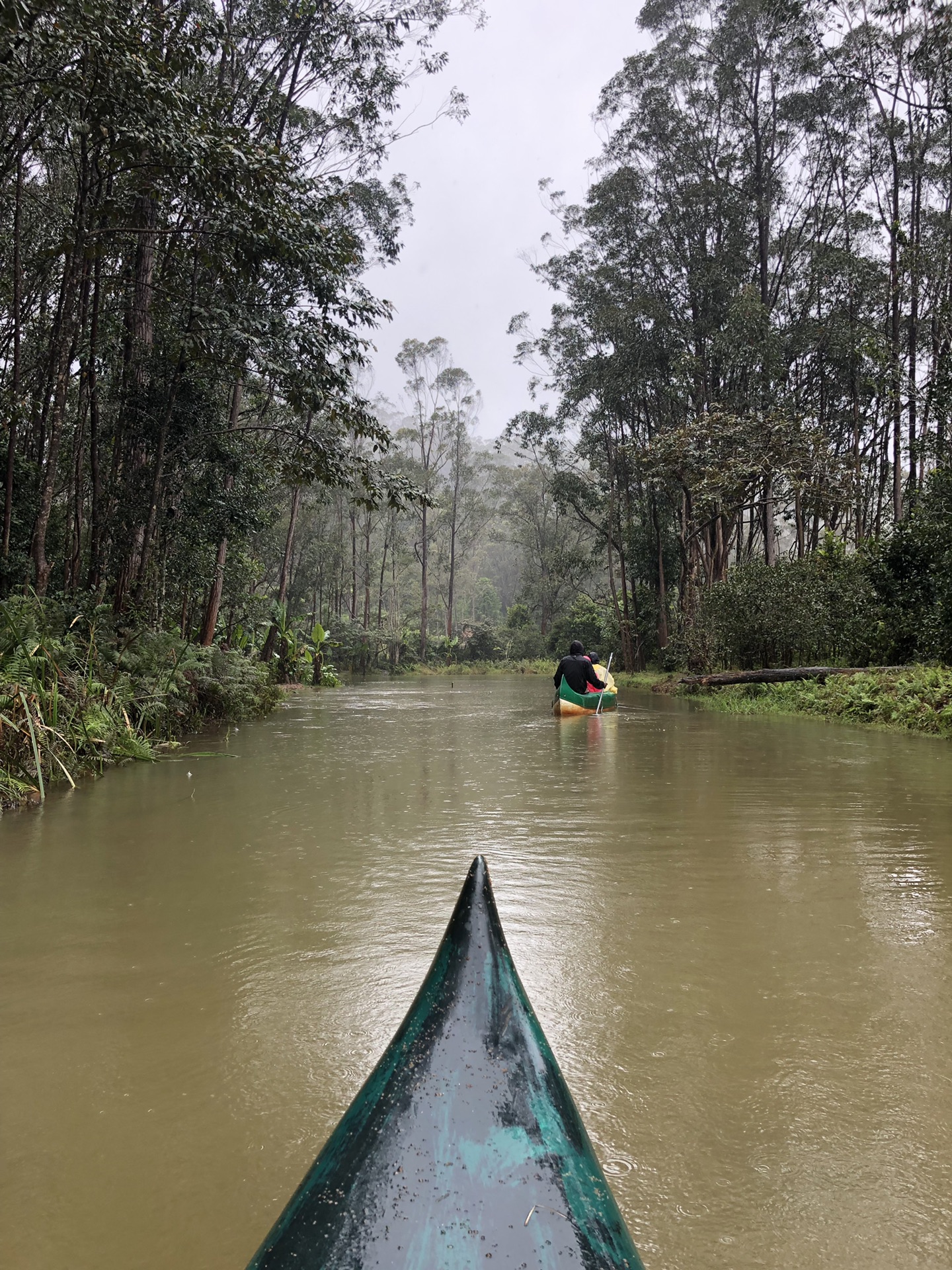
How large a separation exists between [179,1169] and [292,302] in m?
9.78

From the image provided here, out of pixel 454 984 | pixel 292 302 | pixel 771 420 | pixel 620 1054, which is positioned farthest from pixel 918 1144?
pixel 771 420

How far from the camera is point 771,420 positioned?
14883 millimetres

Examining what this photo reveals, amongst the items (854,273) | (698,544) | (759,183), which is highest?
(759,183)

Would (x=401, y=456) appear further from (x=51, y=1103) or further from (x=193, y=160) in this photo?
(x=51, y=1103)

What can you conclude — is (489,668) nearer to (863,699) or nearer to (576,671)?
(576,671)

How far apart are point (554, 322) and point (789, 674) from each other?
15618 mm

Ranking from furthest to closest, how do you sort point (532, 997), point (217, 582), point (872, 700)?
point (217, 582)
point (872, 700)
point (532, 997)

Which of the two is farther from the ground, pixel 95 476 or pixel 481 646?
pixel 95 476

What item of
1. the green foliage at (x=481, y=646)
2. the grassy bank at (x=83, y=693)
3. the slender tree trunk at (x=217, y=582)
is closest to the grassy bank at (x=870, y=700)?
the grassy bank at (x=83, y=693)

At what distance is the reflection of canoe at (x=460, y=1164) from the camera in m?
0.77

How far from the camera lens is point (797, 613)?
1291 cm

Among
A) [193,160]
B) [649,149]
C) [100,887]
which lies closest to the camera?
[100,887]

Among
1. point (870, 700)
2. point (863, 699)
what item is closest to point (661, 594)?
point (863, 699)

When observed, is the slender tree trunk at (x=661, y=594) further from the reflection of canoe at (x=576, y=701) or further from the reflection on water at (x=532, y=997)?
the reflection on water at (x=532, y=997)
